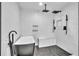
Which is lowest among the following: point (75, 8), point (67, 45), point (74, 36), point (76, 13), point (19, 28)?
point (67, 45)

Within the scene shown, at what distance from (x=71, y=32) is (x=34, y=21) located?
45.0 inches

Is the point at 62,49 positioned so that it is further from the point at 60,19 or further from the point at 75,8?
the point at 75,8

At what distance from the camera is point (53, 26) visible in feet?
5.21

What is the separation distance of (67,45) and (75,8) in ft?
3.63

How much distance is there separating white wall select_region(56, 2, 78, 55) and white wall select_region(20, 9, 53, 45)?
44 cm

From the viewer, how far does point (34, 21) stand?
1519 millimetres

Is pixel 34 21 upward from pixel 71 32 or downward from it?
upward

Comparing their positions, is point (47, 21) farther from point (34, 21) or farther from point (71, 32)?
point (71, 32)

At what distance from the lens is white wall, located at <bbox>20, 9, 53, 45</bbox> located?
1.44 m

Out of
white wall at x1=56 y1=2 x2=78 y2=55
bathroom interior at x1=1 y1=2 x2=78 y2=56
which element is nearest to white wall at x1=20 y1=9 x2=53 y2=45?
bathroom interior at x1=1 y1=2 x2=78 y2=56

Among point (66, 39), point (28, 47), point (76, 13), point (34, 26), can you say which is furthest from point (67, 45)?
point (28, 47)

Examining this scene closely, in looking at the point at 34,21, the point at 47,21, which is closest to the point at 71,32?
the point at 47,21

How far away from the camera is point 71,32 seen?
148 cm

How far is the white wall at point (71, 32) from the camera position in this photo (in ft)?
4.32
